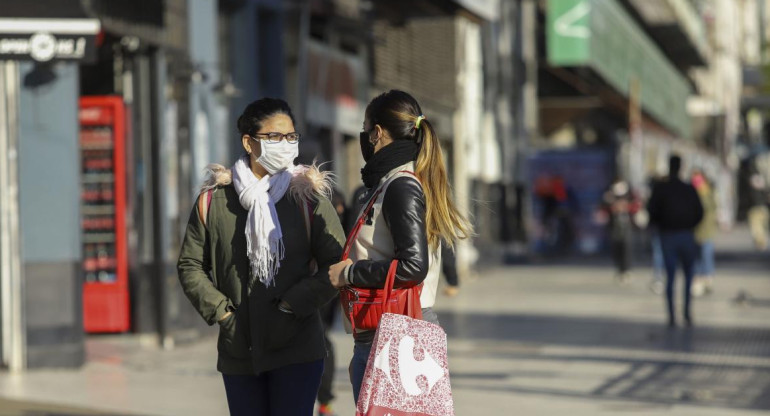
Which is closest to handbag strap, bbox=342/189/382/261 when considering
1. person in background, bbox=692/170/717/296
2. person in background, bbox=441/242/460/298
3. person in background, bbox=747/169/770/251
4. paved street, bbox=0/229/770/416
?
person in background, bbox=441/242/460/298

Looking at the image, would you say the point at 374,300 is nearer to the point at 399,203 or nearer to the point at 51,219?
the point at 399,203

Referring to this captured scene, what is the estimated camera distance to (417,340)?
233 inches

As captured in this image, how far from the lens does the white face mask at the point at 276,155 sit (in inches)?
245

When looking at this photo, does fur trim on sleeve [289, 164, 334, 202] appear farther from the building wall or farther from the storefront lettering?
the building wall

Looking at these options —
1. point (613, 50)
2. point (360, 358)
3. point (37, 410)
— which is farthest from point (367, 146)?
point (613, 50)

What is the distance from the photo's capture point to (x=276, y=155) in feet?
20.4

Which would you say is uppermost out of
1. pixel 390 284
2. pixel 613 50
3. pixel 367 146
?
pixel 613 50

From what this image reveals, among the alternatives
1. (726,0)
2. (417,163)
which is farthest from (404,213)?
(726,0)

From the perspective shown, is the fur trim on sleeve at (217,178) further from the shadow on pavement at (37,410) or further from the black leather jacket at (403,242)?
the shadow on pavement at (37,410)

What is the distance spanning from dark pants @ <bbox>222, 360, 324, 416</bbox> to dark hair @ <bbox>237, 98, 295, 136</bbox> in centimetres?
89

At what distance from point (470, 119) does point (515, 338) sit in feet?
56.0

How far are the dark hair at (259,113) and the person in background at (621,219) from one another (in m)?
20.0

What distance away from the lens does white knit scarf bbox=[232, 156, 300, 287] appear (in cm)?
610

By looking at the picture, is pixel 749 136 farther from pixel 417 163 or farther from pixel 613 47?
pixel 417 163
